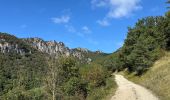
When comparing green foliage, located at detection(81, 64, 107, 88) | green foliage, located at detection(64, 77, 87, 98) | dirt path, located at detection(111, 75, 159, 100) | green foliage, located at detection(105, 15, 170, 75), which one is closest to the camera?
dirt path, located at detection(111, 75, 159, 100)

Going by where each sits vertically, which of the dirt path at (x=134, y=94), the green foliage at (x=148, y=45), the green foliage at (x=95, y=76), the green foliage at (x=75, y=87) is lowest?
the dirt path at (x=134, y=94)

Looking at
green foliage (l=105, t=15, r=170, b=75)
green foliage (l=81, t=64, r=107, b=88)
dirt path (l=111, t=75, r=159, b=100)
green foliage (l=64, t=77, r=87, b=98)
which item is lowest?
dirt path (l=111, t=75, r=159, b=100)

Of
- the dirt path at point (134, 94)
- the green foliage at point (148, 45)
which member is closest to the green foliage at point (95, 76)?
the dirt path at point (134, 94)

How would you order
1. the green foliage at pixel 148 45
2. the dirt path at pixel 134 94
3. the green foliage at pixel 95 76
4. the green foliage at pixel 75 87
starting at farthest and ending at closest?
the green foliage at pixel 148 45 < the green foliage at pixel 95 76 < the green foliage at pixel 75 87 < the dirt path at pixel 134 94

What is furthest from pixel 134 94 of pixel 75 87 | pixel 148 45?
pixel 148 45

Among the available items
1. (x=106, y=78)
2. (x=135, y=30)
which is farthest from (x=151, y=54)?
(x=135, y=30)

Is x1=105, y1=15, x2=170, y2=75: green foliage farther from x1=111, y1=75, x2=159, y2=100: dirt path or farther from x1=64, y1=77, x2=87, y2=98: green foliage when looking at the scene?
x1=111, y1=75, x2=159, y2=100: dirt path

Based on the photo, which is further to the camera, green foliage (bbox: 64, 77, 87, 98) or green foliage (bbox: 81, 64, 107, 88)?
green foliage (bbox: 81, 64, 107, 88)

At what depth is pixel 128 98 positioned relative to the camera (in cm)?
2861

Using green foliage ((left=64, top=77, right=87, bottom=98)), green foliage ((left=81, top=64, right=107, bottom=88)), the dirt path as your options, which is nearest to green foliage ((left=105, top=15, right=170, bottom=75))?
green foliage ((left=81, top=64, right=107, bottom=88))

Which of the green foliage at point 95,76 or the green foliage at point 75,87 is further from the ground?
the green foliage at point 95,76

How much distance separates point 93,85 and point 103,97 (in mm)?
11086

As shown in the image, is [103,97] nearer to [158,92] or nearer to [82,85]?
[158,92]

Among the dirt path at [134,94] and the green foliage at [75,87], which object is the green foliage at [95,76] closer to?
the green foliage at [75,87]
